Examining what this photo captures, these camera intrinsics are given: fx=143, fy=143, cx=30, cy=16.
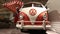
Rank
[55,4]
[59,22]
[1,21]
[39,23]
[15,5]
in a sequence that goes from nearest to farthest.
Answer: [39,23], [59,22], [55,4], [15,5], [1,21]

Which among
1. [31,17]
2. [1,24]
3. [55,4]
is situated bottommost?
[1,24]

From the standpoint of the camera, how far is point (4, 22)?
9.19 meters

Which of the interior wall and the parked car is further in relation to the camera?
the interior wall

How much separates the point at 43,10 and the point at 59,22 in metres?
1.06

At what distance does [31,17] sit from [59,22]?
4.69 ft

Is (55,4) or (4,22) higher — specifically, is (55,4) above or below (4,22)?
above

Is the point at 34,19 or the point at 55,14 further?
the point at 55,14

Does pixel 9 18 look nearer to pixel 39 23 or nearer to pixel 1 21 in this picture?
pixel 1 21

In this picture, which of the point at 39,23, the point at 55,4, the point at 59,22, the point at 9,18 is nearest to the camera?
the point at 39,23

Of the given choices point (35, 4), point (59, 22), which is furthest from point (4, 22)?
point (59, 22)

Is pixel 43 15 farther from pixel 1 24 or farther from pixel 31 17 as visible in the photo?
pixel 1 24

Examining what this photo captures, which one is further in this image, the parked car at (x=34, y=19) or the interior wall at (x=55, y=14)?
the interior wall at (x=55, y=14)

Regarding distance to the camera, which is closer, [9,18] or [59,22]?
[59,22]

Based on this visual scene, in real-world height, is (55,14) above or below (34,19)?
above
